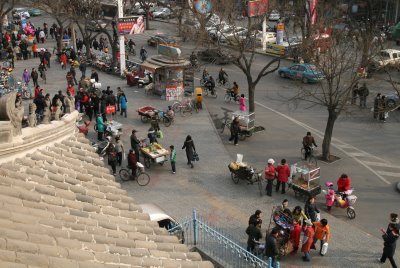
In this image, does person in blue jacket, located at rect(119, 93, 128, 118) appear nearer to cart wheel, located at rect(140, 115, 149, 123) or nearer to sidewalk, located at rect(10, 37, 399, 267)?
sidewalk, located at rect(10, 37, 399, 267)

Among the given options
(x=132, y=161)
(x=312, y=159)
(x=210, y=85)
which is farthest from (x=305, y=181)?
(x=210, y=85)

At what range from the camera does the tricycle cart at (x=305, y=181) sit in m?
19.9

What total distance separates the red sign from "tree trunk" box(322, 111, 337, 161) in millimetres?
12079

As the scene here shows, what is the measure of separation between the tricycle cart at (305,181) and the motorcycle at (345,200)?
0.56 metres

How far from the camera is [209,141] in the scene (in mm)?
26141

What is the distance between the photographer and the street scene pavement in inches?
711

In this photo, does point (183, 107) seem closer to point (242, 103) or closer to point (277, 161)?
point (242, 103)

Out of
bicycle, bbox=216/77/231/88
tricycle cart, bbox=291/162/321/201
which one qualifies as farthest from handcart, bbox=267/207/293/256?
bicycle, bbox=216/77/231/88

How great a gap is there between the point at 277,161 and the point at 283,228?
739cm

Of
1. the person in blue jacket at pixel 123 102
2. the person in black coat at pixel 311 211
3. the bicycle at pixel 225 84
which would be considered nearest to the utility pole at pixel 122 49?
the bicycle at pixel 225 84

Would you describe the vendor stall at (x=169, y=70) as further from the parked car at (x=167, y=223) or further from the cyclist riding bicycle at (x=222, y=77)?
the parked car at (x=167, y=223)

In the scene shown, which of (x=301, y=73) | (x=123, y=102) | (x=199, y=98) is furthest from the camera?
(x=301, y=73)

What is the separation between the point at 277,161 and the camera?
23.7m

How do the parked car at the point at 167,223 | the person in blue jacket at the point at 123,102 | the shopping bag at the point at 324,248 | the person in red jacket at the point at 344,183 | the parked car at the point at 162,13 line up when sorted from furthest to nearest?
the parked car at the point at 162,13
the person in blue jacket at the point at 123,102
the person in red jacket at the point at 344,183
the parked car at the point at 167,223
the shopping bag at the point at 324,248
